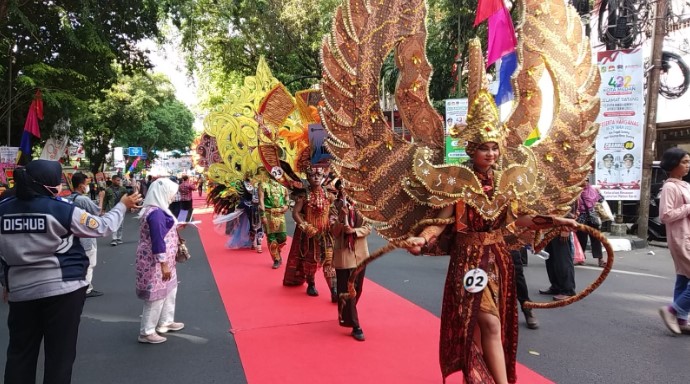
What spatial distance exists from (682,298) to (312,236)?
3860 mm

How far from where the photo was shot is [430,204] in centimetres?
267

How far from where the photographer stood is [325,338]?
172 inches

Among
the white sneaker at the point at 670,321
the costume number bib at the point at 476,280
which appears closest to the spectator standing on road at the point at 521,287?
the white sneaker at the point at 670,321

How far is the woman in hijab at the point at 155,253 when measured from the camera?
13.7 feet

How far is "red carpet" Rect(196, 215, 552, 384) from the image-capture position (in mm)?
3561

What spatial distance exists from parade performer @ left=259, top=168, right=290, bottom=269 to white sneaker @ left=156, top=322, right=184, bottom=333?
3.10 metres

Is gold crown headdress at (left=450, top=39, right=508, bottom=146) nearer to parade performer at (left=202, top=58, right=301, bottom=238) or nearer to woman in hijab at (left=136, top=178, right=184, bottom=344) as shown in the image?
woman in hijab at (left=136, top=178, right=184, bottom=344)

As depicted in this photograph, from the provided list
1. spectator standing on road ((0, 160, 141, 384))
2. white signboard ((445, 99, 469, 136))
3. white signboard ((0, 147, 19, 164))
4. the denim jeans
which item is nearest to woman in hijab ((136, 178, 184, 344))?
spectator standing on road ((0, 160, 141, 384))

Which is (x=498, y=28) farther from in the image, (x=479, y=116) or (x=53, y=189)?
(x=53, y=189)

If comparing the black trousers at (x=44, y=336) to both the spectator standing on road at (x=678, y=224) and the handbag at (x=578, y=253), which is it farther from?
the handbag at (x=578, y=253)

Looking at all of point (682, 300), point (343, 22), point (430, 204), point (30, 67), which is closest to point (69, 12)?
point (30, 67)

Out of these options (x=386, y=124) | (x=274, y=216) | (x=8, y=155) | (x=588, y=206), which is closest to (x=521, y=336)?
(x=386, y=124)

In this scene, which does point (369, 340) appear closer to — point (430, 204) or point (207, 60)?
point (430, 204)

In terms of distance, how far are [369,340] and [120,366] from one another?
2.09m
